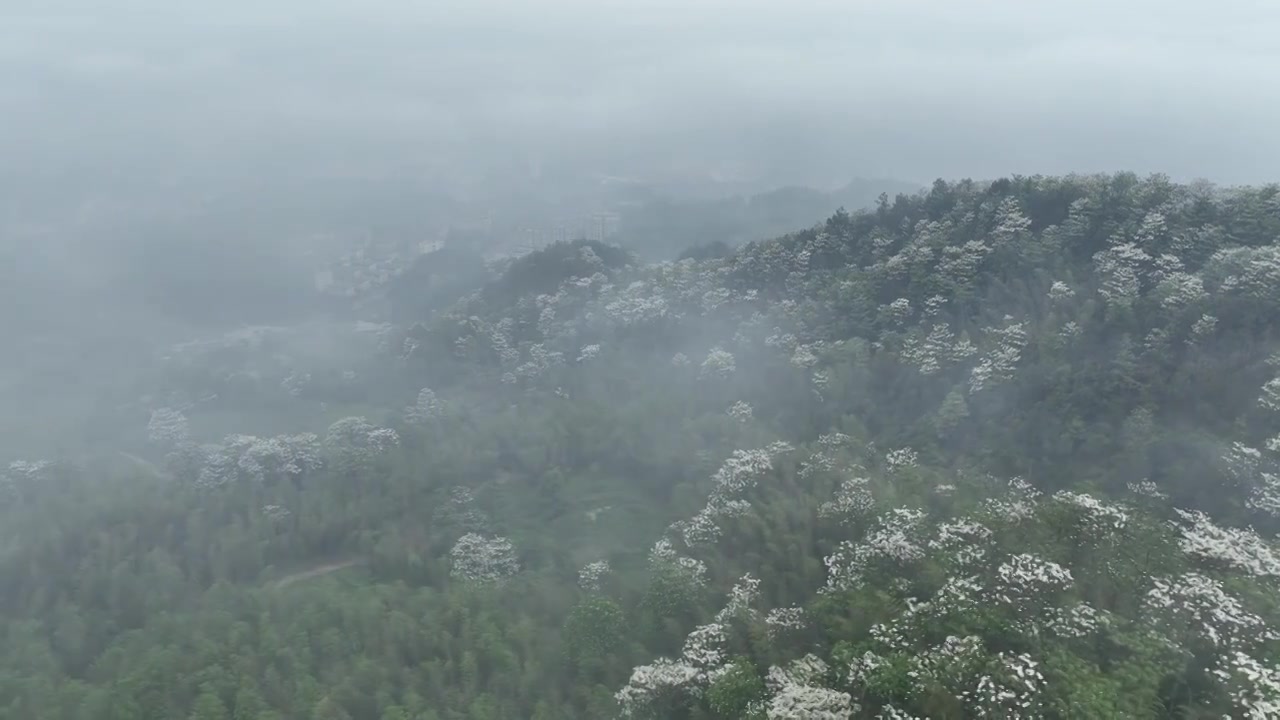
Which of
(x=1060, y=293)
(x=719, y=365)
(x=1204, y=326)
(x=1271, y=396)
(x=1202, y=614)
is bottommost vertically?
(x=719, y=365)

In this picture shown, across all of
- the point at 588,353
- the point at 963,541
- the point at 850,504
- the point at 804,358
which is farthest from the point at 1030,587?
→ the point at 588,353

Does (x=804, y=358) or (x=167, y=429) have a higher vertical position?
(x=804, y=358)

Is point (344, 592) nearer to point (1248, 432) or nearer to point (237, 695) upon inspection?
point (237, 695)

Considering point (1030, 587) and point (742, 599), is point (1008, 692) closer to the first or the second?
point (1030, 587)

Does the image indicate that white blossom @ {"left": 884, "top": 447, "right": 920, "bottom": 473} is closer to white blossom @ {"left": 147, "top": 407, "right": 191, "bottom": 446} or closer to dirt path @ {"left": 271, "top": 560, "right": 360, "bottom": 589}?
dirt path @ {"left": 271, "top": 560, "right": 360, "bottom": 589}

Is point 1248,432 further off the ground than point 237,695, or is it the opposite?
point 1248,432

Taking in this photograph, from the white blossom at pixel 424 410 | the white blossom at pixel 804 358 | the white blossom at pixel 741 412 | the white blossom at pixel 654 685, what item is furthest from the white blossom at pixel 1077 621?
the white blossom at pixel 424 410

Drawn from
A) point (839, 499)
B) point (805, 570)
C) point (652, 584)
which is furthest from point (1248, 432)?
point (652, 584)
